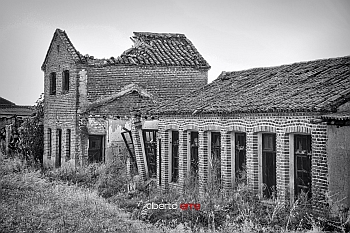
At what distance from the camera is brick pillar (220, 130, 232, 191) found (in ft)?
51.0

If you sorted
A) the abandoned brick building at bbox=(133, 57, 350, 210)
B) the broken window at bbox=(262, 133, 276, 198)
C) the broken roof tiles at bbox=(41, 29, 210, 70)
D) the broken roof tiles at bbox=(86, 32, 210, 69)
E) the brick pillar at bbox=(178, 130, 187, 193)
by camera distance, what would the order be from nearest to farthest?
the abandoned brick building at bbox=(133, 57, 350, 210) < the broken window at bbox=(262, 133, 276, 198) < the brick pillar at bbox=(178, 130, 187, 193) < the broken roof tiles at bbox=(41, 29, 210, 70) < the broken roof tiles at bbox=(86, 32, 210, 69)

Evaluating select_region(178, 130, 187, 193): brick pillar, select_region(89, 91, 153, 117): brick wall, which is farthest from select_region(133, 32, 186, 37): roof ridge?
select_region(178, 130, 187, 193): brick pillar

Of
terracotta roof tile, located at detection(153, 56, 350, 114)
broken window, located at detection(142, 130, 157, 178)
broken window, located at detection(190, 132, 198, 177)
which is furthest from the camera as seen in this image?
broken window, located at detection(142, 130, 157, 178)

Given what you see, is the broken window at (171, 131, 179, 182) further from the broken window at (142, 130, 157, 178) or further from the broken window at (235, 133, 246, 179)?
the broken window at (235, 133, 246, 179)

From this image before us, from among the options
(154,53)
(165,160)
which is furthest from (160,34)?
(165,160)

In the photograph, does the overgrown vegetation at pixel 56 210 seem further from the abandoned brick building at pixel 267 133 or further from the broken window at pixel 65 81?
the broken window at pixel 65 81

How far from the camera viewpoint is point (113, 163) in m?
21.8

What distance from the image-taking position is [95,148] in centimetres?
2366

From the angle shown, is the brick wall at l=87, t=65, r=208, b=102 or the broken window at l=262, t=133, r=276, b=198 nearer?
the broken window at l=262, t=133, r=276, b=198

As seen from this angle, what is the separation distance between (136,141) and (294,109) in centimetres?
915

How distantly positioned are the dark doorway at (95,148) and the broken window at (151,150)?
12.3ft

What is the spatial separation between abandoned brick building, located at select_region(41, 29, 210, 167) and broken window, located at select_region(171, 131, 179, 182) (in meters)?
4.08

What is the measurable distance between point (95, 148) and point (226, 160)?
9650 mm

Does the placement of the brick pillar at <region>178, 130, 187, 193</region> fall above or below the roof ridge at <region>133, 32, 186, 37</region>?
below
